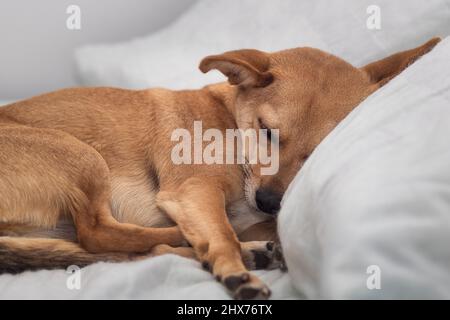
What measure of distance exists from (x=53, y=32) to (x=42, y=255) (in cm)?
221

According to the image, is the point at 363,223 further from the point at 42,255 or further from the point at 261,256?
the point at 42,255

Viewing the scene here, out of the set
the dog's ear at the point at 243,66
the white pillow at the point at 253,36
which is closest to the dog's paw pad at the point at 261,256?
the dog's ear at the point at 243,66

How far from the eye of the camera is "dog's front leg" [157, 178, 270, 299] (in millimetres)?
1517

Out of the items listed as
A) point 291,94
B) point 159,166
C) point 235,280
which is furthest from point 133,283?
point 291,94

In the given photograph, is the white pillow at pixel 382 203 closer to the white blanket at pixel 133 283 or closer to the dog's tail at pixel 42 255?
the white blanket at pixel 133 283

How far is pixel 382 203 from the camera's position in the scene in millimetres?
1287

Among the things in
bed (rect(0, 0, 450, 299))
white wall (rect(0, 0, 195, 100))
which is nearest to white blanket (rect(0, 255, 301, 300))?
bed (rect(0, 0, 450, 299))

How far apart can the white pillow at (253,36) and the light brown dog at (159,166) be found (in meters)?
0.49

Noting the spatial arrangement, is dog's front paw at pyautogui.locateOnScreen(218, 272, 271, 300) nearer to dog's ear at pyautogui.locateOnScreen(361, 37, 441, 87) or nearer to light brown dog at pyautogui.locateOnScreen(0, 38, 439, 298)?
light brown dog at pyautogui.locateOnScreen(0, 38, 439, 298)

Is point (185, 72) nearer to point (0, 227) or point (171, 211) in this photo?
point (171, 211)

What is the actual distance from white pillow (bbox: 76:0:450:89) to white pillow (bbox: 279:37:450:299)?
3.29ft

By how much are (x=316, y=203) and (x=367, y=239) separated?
211mm

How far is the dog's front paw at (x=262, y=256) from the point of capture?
1816 mm

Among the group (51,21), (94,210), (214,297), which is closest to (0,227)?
(94,210)
